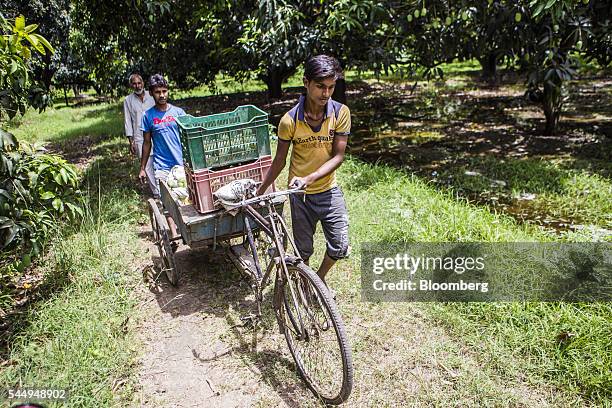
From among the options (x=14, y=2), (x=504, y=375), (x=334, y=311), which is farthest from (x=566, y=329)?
(x=14, y=2)

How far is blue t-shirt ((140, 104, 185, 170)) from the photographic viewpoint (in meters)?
4.60

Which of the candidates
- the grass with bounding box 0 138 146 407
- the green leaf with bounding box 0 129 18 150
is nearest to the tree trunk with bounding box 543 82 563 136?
the grass with bounding box 0 138 146 407

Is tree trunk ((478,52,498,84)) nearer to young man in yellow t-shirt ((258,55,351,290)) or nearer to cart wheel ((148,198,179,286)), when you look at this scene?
cart wheel ((148,198,179,286))

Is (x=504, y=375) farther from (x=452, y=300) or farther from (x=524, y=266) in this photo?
(x=524, y=266)

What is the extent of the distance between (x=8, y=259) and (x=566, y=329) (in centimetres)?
524

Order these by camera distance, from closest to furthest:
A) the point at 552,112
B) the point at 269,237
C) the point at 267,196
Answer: the point at 267,196 → the point at 269,237 → the point at 552,112

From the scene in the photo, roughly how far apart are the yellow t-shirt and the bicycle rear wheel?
0.71 metres

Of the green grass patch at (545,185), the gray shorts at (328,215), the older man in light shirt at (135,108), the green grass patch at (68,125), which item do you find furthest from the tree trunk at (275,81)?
the gray shorts at (328,215)

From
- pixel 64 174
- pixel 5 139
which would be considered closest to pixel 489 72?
pixel 64 174

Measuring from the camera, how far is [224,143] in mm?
3711

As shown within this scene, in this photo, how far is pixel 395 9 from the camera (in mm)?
7516

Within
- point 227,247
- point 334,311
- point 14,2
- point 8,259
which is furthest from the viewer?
point 14,2

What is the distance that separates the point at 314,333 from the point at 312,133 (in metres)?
1.30

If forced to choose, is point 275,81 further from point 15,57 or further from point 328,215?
point 328,215
